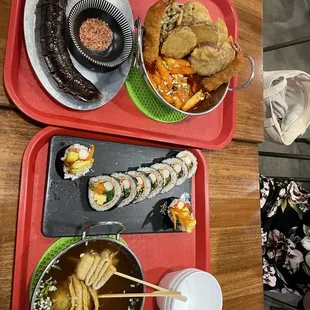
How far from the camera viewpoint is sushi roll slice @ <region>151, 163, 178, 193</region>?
5.15ft

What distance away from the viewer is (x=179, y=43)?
1476 mm

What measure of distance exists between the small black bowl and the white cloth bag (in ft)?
3.04

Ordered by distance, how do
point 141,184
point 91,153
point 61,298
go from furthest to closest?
point 141,184, point 91,153, point 61,298

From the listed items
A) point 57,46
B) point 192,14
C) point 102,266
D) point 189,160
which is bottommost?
point 102,266

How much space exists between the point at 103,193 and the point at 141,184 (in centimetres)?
16

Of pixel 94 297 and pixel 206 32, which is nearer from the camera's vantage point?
pixel 94 297

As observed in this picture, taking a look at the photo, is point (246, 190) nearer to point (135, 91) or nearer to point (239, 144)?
point (239, 144)

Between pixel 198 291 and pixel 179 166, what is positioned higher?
pixel 179 166

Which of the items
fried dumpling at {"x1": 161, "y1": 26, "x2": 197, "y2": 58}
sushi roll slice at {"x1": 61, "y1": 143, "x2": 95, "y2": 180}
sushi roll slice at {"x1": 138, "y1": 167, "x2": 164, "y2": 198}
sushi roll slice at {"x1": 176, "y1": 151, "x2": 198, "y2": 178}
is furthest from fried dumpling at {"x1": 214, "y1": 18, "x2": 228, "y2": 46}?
sushi roll slice at {"x1": 61, "y1": 143, "x2": 95, "y2": 180}

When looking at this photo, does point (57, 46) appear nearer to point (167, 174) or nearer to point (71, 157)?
point (71, 157)

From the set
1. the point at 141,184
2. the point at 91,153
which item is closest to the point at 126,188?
the point at 141,184

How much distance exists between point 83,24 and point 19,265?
0.87 meters

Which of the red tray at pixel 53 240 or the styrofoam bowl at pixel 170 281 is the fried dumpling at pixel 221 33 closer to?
the red tray at pixel 53 240

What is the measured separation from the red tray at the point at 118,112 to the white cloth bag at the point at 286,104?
1.09 ft
